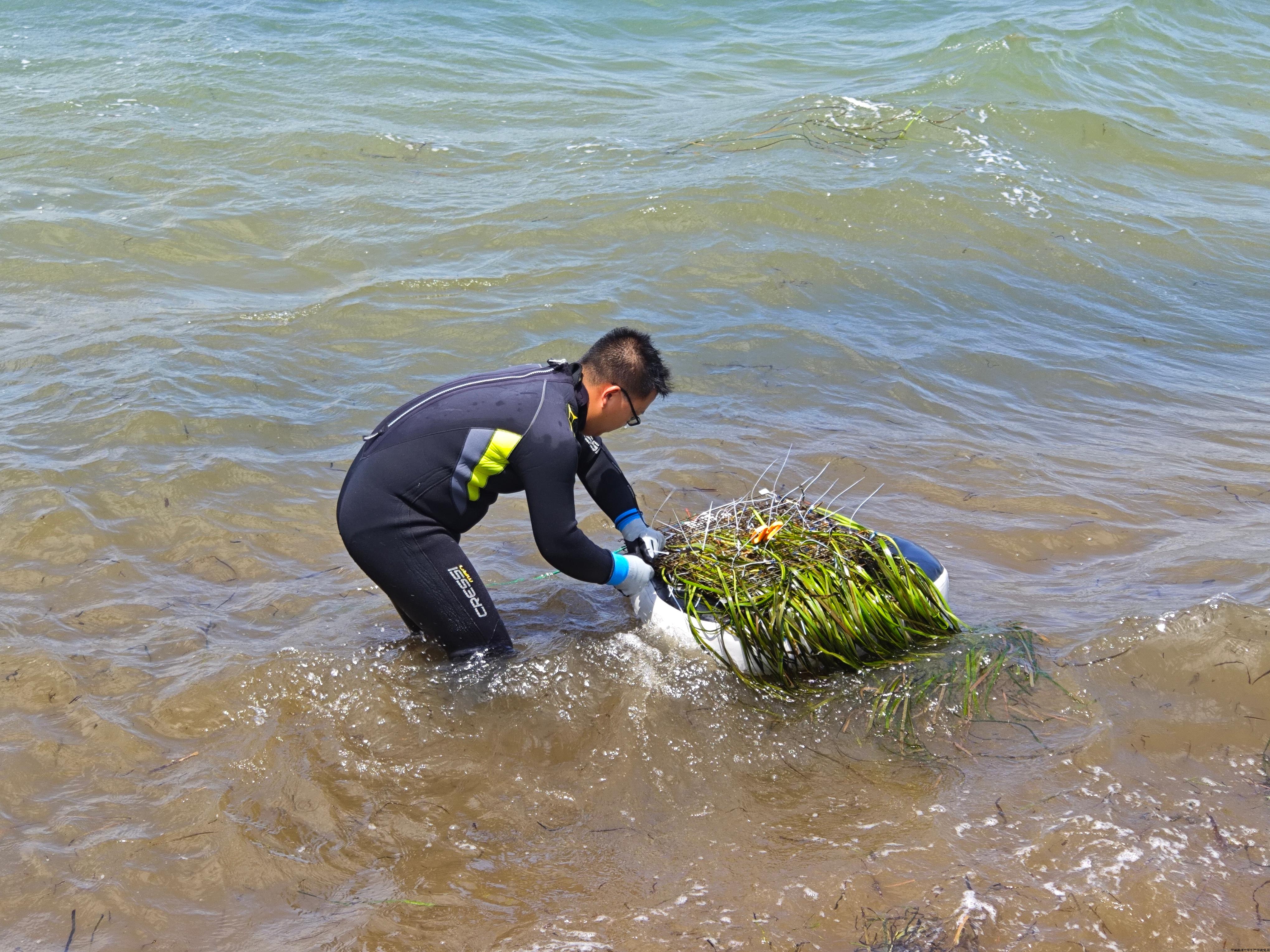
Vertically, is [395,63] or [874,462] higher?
[395,63]

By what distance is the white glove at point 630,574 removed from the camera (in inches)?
162

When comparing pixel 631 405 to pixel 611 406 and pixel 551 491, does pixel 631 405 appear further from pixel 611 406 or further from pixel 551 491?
pixel 551 491

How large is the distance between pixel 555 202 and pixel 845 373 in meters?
3.84

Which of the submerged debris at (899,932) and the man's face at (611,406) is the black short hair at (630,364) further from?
the submerged debris at (899,932)

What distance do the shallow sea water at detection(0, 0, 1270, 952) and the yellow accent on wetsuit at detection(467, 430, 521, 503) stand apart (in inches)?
31.0

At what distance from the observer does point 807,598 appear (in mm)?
4039

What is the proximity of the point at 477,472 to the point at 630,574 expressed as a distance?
0.74m

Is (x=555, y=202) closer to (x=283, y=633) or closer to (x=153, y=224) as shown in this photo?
(x=153, y=224)

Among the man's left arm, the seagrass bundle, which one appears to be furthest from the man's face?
the seagrass bundle

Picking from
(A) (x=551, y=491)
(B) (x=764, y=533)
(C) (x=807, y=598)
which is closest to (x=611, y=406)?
(A) (x=551, y=491)

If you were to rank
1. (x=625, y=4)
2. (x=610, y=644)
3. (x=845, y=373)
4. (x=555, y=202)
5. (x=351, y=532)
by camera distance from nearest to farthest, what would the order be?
(x=351, y=532), (x=610, y=644), (x=845, y=373), (x=555, y=202), (x=625, y=4)

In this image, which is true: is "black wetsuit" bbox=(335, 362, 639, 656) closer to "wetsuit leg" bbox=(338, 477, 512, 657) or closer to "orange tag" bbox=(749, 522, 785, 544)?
"wetsuit leg" bbox=(338, 477, 512, 657)

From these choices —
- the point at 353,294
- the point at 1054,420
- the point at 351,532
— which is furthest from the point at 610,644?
the point at 353,294

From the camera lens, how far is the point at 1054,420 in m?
6.83
